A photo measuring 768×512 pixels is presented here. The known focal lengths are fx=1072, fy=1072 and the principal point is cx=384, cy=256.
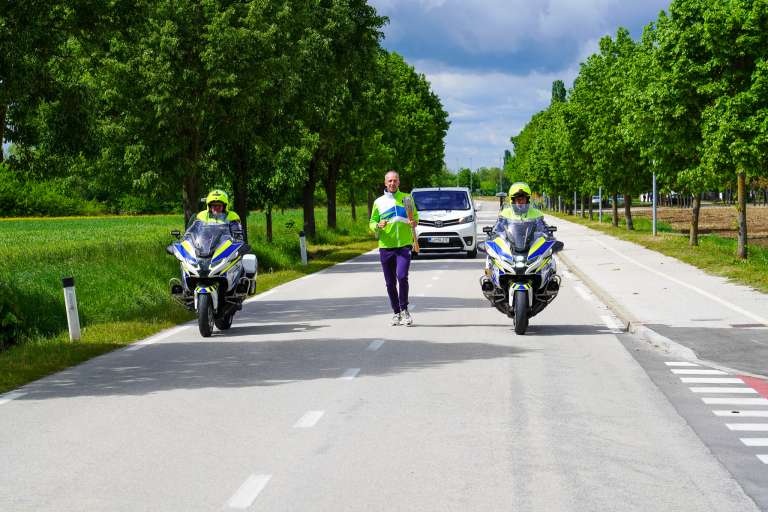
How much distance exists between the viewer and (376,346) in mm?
11727

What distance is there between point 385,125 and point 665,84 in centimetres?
2219

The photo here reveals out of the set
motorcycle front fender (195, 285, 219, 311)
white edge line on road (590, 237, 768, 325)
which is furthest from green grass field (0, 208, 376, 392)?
white edge line on road (590, 237, 768, 325)

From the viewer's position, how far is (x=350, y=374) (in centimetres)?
966

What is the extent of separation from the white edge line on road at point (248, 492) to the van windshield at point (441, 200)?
2380 cm

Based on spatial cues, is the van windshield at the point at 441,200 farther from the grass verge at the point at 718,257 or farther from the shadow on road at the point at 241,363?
the shadow on road at the point at 241,363

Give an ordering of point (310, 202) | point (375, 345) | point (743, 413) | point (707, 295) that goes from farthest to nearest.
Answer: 1. point (310, 202)
2. point (707, 295)
3. point (375, 345)
4. point (743, 413)

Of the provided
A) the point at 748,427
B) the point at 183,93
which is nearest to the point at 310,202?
the point at 183,93

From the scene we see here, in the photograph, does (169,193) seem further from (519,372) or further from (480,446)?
(480,446)

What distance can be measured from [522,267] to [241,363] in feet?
12.0

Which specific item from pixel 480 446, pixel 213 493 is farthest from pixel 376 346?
pixel 213 493

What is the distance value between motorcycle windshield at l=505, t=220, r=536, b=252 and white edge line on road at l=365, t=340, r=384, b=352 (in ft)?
6.36

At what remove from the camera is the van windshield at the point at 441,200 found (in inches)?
1171

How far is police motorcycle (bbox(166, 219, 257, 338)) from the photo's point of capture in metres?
12.7

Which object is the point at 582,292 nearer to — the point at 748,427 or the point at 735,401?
the point at 735,401
